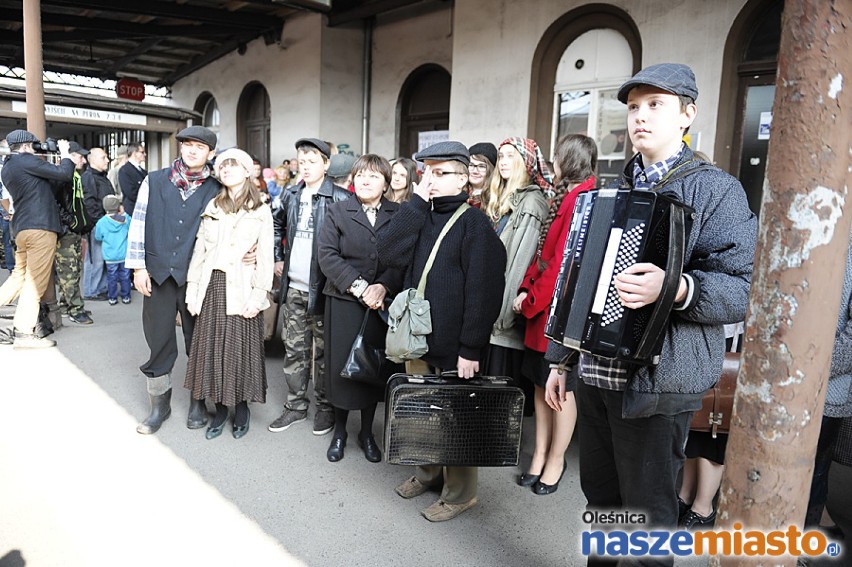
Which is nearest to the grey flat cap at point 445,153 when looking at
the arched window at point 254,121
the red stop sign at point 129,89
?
the arched window at point 254,121

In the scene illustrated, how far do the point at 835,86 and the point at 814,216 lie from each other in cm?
27

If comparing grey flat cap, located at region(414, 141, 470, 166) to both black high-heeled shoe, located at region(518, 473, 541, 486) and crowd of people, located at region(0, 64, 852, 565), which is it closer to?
crowd of people, located at region(0, 64, 852, 565)

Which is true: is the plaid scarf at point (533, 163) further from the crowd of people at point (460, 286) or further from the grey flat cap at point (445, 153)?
the grey flat cap at point (445, 153)

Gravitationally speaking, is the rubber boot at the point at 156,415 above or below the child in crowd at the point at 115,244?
below

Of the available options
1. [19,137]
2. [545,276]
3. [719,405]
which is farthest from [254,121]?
[719,405]

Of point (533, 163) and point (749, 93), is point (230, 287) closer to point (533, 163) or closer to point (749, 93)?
point (533, 163)

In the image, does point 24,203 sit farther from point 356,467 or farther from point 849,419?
point 849,419

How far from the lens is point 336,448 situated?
3693 mm

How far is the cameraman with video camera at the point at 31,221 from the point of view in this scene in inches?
220

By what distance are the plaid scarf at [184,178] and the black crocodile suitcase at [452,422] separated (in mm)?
2002

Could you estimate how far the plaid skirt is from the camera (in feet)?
12.4

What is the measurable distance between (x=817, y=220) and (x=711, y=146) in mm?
5027

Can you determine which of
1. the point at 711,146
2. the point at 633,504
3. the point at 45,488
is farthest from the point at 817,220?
the point at 711,146

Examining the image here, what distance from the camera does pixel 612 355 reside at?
169cm
